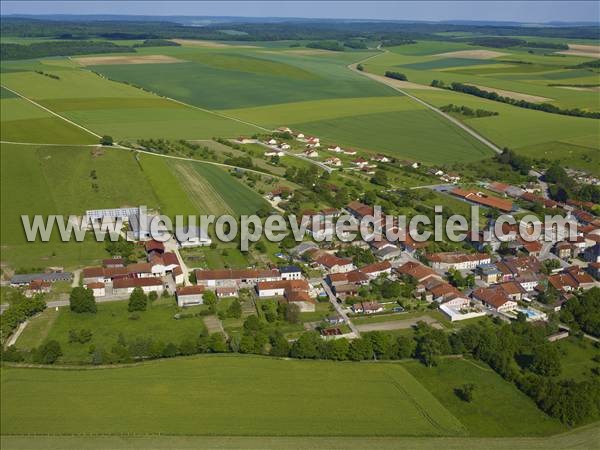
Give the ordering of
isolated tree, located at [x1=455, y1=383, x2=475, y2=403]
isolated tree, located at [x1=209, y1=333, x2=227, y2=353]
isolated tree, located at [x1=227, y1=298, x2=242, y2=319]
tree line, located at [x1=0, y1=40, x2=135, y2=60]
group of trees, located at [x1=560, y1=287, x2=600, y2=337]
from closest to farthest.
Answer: isolated tree, located at [x1=455, y1=383, x2=475, y2=403] < isolated tree, located at [x1=209, y1=333, x2=227, y2=353] < group of trees, located at [x1=560, y1=287, x2=600, y2=337] < isolated tree, located at [x1=227, y1=298, x2=242, y2=319] < tree line, located at [x1=0, y1=40, x2=135, y2=60]

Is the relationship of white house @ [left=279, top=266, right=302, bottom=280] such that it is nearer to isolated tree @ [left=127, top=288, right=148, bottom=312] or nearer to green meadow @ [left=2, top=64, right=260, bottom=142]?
isolated tree @ [left=127, top=288, right=148, bottom=312]

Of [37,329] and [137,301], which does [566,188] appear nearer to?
[137,301]

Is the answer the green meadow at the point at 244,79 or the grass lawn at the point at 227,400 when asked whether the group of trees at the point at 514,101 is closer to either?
the green meadow at the point at 244,79

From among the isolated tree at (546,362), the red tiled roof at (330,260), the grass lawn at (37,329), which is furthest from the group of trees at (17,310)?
the isolated tree at (546,362)

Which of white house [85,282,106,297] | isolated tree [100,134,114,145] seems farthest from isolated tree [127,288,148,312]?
isolated tree [100,134,114,145]

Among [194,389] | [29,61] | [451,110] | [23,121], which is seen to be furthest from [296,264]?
[29,61]

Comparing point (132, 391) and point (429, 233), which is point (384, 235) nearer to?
point (429, 233)

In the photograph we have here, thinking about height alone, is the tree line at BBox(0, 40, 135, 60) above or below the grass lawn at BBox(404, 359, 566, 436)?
above
